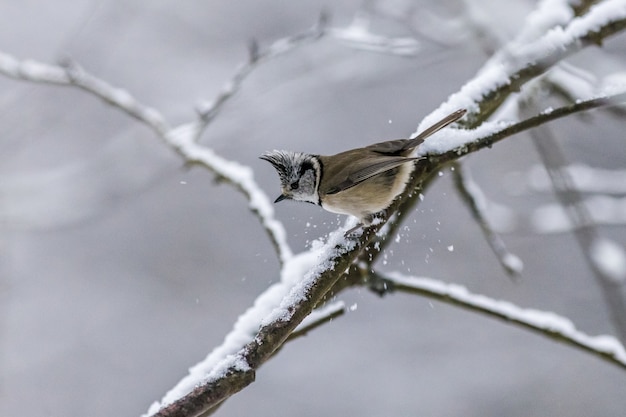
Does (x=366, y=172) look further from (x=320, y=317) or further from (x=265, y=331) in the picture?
(x=265, y=331)

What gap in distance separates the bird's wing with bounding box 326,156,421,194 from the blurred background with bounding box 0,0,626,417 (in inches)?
103

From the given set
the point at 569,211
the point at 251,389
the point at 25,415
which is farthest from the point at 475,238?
the point at 569,211

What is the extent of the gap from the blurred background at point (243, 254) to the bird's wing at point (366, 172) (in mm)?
2620

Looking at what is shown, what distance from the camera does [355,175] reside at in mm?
3010

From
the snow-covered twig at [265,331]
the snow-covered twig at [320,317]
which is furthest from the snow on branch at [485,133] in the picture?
the snow-covered twig at [320,317]

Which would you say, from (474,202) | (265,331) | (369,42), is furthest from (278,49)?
(265,331)

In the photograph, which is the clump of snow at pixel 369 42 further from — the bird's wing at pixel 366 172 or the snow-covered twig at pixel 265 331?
the snow-covered twig at pixel 265 331

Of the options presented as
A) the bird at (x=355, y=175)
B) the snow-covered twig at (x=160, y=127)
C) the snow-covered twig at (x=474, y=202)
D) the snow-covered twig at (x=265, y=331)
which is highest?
the snow-covered twig at (x=474, y=202)

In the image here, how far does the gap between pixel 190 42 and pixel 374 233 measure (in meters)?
7.99

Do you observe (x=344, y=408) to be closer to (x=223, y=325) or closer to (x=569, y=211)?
(x=223, y=325)

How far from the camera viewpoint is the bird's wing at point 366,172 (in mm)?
2822

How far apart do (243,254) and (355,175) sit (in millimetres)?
5421

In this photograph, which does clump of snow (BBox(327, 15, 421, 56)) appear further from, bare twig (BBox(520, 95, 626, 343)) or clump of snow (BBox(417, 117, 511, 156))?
bare twig (BBox(520, 95, 626, 343))

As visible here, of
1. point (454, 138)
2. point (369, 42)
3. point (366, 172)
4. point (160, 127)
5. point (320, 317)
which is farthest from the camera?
point (369, 42)
